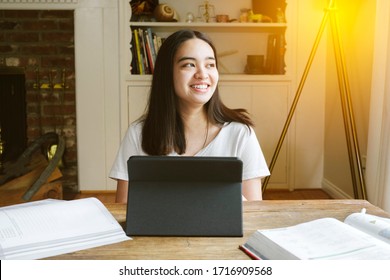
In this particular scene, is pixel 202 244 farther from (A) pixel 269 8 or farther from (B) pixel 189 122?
(A) pixel 269 8

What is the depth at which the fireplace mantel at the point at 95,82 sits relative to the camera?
3.25 m

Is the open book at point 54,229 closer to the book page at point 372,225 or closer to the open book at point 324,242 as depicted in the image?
the open book at point 324,242

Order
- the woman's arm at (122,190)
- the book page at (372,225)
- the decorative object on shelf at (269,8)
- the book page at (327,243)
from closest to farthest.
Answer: the book page at (327,243)
the book page at (372,225)
the woman's arm at (122,190)
the decorative object on shelf at (269,8)

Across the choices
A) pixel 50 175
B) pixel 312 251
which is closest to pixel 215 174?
pixel 312 251

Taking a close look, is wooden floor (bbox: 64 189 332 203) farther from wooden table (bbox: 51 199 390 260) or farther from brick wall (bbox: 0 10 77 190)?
wooden table (bbox: 51 199 390 260)

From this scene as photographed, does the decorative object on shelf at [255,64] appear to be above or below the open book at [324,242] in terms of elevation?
above

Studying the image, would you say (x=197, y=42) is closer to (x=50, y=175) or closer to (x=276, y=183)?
(x=50, y=175)

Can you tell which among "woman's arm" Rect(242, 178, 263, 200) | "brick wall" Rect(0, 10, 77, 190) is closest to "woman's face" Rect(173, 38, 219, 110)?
"woman's arm" Rect(242, 178, 263, 200)

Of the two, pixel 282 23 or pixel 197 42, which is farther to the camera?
pixel 282 23

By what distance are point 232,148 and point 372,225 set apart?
0.71 meters

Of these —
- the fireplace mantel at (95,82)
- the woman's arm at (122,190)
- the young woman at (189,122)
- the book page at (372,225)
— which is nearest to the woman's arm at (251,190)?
the young woman at (189,122)

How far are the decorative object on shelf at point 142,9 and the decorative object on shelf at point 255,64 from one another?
2.46 ft

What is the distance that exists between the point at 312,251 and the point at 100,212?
0.45 meters
